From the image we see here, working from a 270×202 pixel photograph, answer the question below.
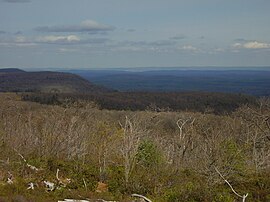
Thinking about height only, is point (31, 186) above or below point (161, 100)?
above

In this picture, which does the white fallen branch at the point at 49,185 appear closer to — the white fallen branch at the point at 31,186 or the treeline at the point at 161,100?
the white fallen branch at the point at 31,186

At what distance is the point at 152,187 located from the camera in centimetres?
1770

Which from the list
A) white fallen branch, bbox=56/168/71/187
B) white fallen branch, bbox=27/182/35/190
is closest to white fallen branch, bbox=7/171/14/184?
white fallen branch, bbox=27/182/35/190

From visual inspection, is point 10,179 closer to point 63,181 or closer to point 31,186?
point 31,186

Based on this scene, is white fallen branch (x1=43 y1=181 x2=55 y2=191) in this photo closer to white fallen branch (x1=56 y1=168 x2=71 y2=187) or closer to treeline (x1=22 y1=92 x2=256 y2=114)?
white fallen branch (x1=56 y1=168 x2=71 y2=187)

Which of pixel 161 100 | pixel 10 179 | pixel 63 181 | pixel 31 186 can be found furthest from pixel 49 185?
pixel 161 100

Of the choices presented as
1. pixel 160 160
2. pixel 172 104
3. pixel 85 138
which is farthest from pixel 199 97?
pixel 160 160

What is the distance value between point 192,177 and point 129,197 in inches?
194

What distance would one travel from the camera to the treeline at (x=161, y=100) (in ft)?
364

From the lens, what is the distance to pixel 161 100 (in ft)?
416

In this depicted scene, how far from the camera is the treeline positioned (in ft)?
364

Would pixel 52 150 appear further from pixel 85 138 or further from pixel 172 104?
pixel 172 104

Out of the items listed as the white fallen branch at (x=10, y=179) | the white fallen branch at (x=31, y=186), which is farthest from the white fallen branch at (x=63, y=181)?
the white fallen branch at (x=10, y=179)

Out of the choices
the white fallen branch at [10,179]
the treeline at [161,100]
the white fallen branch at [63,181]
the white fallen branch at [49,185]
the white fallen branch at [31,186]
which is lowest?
the treeline at [161,100]
